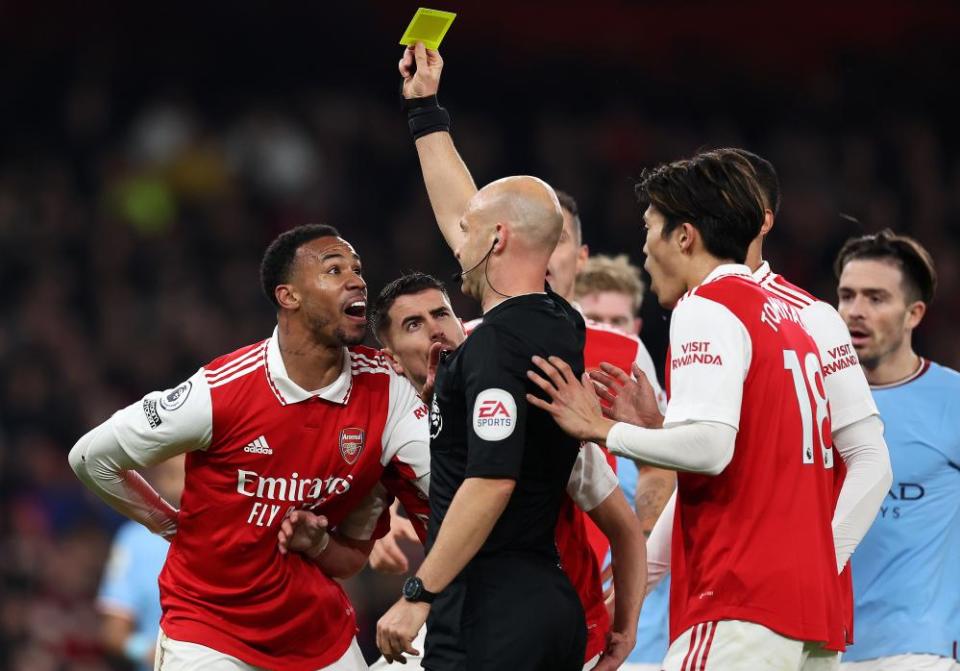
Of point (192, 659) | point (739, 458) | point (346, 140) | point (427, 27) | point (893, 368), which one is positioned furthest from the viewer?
point (346, 140)

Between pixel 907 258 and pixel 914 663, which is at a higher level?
pixel 907 258

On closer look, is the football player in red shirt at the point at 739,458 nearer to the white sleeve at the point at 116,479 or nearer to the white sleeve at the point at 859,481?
the white sleeve at the point at 859,481

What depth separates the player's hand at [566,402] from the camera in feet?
12.1

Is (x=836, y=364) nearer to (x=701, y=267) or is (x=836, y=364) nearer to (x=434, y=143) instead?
(x=701, y=267)

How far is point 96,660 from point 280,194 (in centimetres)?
547

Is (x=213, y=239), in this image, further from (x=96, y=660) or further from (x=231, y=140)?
(x=96, y=660)

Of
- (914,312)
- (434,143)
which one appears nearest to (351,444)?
(434,143)

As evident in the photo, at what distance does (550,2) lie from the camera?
15875 millimetres

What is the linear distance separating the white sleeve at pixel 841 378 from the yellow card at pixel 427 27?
5.41 ft

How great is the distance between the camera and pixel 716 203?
3.88 meters

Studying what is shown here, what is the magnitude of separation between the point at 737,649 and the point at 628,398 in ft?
2.70

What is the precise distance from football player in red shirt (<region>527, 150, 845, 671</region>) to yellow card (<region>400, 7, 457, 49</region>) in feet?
4.27

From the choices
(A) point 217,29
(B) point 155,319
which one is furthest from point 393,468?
(A) point 217,29

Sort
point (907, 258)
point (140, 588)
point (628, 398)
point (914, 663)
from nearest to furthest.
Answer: point (628, 398)
point (914, 663)
point (907, 258)
point (140, 588)
